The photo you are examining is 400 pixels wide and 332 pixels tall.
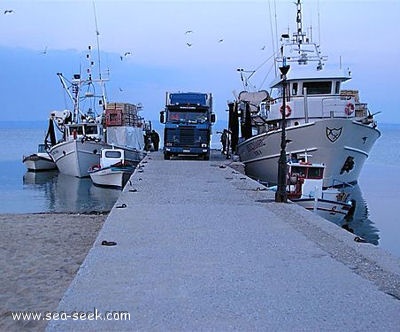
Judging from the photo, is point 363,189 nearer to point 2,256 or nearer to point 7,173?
point 7,173

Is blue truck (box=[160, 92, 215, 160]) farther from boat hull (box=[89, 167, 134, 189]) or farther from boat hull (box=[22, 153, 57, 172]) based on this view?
boat hull (box=[22, 153, 57, 172])

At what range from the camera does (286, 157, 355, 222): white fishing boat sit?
19.4 m

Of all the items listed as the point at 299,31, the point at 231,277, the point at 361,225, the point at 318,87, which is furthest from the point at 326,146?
the point at 231,277

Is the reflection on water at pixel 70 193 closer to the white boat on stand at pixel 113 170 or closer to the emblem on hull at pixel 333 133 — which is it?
the white boat on stand at pixel 113 170

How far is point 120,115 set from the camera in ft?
146

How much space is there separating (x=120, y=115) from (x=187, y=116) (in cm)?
1490

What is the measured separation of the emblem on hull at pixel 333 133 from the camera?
89.6 ft

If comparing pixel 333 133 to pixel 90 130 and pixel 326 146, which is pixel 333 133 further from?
pixel 90 130

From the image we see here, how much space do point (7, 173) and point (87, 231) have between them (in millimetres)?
39562

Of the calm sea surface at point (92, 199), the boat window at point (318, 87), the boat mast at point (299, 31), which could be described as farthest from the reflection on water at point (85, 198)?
the boat mast at point (299, 31)

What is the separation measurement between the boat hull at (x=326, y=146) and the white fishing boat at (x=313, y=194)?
4.20 meters

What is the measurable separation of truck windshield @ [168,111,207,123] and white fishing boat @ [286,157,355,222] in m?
9.07

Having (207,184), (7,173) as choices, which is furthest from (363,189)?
(7,173)

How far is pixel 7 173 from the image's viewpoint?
5169 cm
